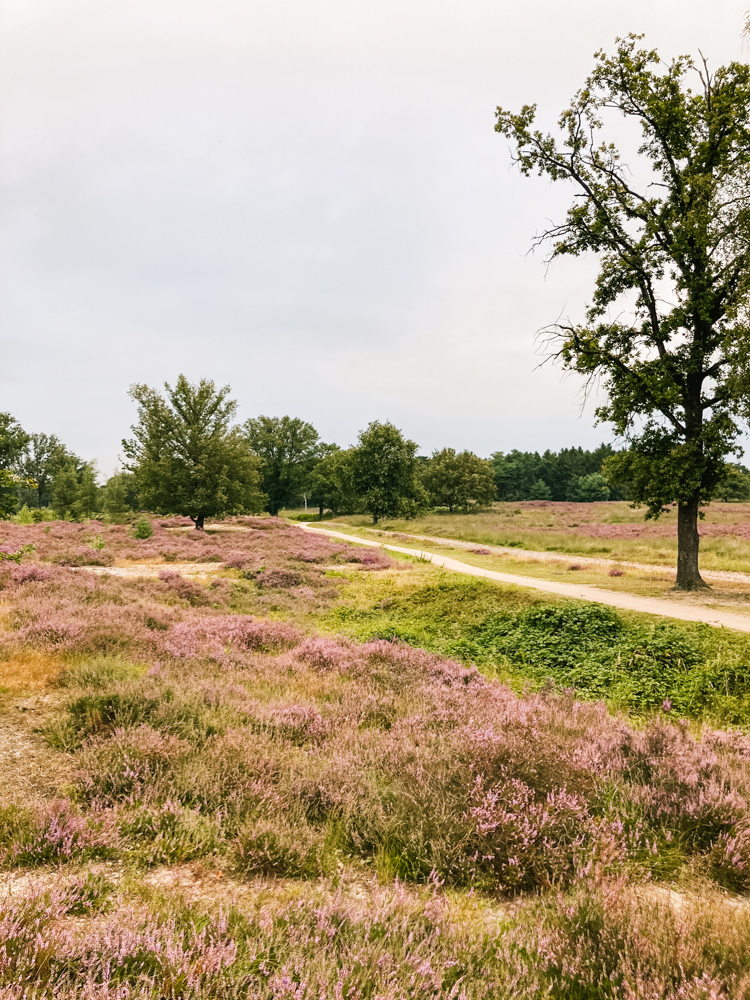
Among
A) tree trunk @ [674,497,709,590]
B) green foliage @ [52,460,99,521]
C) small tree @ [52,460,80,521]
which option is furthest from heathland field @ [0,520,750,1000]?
small tree @ [52,460,80,521]

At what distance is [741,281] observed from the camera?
13.8m

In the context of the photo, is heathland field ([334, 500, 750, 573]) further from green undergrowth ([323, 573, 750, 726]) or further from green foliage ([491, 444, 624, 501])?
green foliage ([491, 444, 624, 501])

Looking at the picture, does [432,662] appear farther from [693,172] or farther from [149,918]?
[693,172]

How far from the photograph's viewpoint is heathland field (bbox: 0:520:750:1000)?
2.35 metres

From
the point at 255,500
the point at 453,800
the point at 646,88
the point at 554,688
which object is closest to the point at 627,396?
the point at 646,88

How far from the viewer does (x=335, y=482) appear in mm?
69938

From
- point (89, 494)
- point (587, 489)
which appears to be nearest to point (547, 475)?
point (587, 489)

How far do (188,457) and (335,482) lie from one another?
Answer: 32.8m

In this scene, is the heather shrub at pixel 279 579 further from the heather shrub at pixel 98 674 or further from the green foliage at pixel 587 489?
the green foliage at pixel 587 489

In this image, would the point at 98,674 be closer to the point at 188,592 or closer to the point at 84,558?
the point at 188,592

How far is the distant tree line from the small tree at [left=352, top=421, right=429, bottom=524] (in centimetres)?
13

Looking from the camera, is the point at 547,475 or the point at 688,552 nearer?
the point at 688,552

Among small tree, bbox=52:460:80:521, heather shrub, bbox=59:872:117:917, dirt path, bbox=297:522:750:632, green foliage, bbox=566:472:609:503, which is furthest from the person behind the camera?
green foliage, bbox=566:472:609:503

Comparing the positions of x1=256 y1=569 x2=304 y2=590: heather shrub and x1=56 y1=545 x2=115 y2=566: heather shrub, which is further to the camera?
x1=56 y1=545 x2=115 y2=566: heather shrub
